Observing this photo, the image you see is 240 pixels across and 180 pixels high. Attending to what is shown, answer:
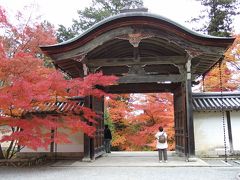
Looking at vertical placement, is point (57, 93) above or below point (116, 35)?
below

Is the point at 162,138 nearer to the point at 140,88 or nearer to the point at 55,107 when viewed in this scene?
the point at 140,88

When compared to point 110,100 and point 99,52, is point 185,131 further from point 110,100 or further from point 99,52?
point 110,100

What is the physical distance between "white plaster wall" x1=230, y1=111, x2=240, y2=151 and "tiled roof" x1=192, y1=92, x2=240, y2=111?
499 millimetres

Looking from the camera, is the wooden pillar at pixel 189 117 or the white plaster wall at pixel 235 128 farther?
the white plaster wall at pixel 235 128

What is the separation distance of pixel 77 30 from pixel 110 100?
1237 cm

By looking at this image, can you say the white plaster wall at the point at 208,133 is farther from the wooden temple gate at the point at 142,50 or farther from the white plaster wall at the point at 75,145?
the white plaster wall at the point at 75,145

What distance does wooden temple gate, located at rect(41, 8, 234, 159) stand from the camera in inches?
463

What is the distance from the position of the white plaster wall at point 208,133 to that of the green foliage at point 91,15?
18.0m

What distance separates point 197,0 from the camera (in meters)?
28.3

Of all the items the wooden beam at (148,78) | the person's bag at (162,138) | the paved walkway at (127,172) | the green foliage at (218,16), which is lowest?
the paved walkway at (127,172)

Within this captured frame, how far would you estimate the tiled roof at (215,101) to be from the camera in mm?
14227

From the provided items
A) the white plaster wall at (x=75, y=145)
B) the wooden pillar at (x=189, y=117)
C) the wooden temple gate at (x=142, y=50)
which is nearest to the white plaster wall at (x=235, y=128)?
the wooden temple gate at (x=142, y=50)

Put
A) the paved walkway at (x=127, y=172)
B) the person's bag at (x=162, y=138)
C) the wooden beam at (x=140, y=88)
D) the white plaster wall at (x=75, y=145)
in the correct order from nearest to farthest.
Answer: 1. the paved walkway at (x=127, y=172)
2. the person's bag at (x=162, y=138)
3. the white plaster wall at (x=75, y=145)
4. the wooden beam at (x=140, y=88)

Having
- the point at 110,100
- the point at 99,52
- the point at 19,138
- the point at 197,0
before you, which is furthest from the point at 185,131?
the point at 197,0
